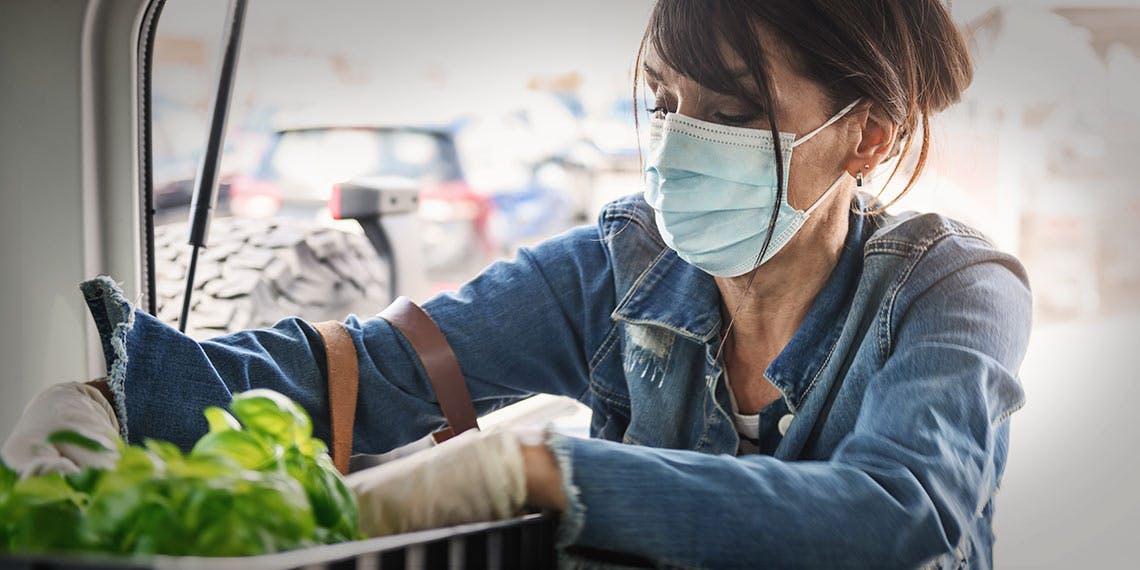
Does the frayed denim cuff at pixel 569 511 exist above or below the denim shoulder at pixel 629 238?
below

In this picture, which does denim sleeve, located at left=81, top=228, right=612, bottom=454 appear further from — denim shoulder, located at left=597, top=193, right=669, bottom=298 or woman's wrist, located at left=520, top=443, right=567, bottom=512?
woman's wrist, located at left=520, top=443, right=567, bottom=512

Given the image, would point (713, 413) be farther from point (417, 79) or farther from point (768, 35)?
point (417, 79)

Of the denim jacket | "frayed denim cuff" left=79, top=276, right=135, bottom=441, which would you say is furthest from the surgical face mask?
"frayed denim cuff" left=79, top=276, right=135, bottom=441

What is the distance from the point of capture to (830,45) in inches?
49.7

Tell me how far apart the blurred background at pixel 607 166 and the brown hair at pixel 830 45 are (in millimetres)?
112

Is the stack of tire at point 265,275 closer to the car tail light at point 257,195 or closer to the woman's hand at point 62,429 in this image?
the woman's hand at point 62,429

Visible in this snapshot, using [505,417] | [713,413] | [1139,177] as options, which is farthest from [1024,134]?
[713,413]

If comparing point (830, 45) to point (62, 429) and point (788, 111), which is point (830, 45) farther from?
point (62, 429)

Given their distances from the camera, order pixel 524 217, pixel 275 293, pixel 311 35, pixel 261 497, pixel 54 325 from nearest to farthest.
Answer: pixel 261 497, pixel 54 325, pixel 275 293, pixel 311 35, pixel 524 217

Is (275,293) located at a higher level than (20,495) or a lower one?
lower

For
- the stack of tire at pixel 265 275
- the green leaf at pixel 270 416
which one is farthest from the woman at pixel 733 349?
the stack of tire at pixel 265 275

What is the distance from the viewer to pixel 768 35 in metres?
1.26

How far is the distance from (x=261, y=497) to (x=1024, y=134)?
9.21ft

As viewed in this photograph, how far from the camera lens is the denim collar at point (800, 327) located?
4.24 ft
